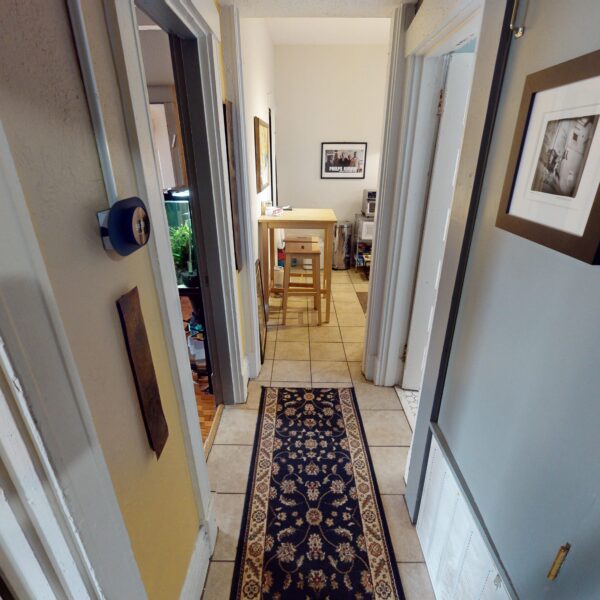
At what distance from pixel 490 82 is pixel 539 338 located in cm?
71

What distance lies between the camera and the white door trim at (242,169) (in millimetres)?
1755

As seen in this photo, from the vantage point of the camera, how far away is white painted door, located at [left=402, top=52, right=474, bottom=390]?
1.71 meters

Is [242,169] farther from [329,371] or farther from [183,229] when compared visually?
[329,371]

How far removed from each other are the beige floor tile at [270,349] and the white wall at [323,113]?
2.49 m

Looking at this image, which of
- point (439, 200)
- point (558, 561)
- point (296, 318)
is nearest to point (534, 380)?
point (558, 561)

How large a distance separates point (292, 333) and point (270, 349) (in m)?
0.35

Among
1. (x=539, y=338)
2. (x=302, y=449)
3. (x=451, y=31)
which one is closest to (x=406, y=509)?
(x=302, y=449)

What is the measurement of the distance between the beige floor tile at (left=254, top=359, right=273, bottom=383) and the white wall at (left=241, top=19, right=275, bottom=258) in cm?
88

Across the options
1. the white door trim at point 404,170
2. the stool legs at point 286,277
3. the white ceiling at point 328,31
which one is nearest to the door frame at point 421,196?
the white door trim at point 404,170

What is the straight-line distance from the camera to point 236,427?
2145mm

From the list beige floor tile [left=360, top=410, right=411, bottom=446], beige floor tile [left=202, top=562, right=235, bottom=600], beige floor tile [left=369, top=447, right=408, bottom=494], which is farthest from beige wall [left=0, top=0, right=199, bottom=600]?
beige floor tile [left=360, top=410, right=411, bottom=446]

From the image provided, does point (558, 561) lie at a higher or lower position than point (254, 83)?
lower

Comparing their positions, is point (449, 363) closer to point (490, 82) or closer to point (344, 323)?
point (490, 82)

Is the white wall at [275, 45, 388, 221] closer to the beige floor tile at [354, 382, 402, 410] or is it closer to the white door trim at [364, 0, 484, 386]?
the white door trim at [364, 0, 484, 386]
